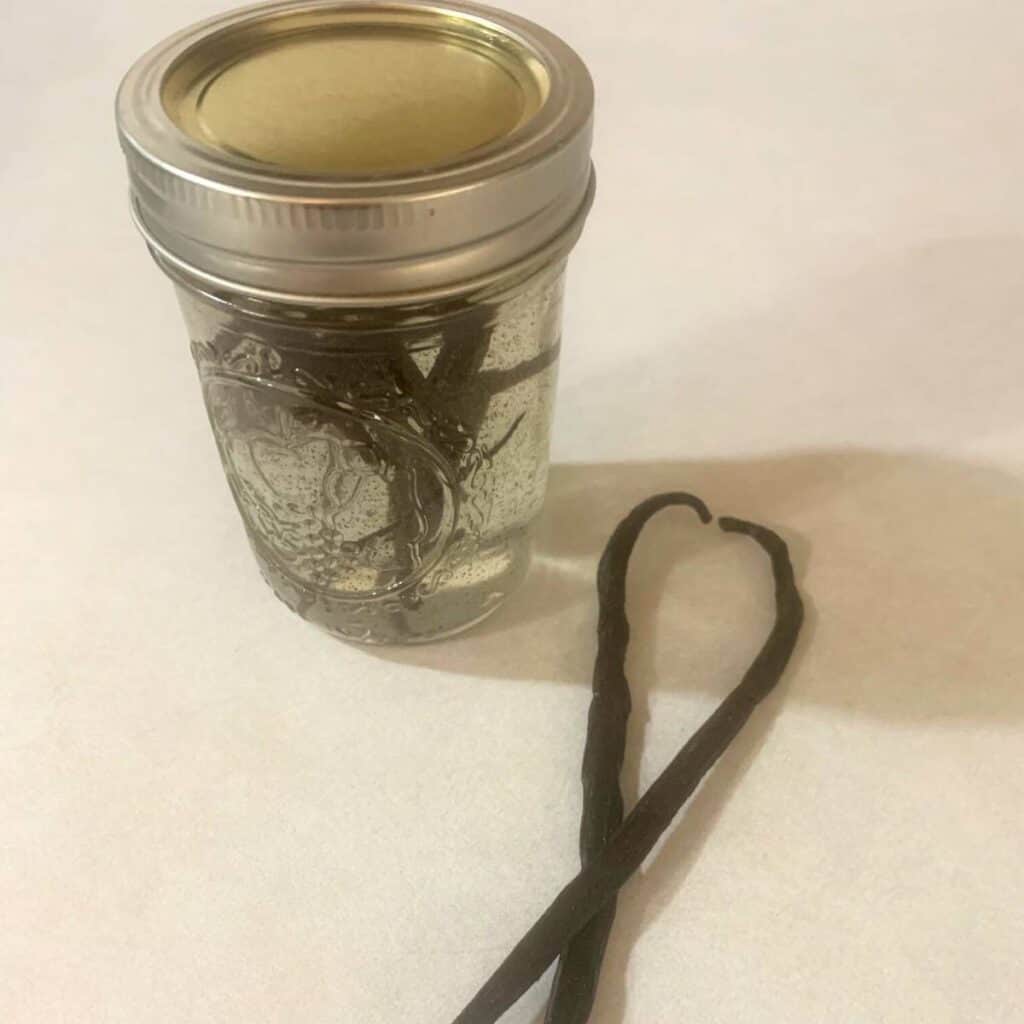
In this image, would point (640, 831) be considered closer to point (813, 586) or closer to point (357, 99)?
point (813, 586)

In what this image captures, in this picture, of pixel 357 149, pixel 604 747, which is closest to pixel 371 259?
pixel 357 149

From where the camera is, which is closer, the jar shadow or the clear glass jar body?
the clear glass jar body

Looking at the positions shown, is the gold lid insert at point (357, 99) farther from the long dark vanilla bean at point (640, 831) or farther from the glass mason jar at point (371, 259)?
the long dark vanilla bean at point (640, 831)

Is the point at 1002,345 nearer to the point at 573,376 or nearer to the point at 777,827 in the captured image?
the point at 573,376

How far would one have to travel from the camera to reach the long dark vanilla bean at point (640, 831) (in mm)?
347

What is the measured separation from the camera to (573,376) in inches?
Result: 24.4

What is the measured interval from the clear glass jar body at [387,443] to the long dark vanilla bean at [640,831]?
0.11 m

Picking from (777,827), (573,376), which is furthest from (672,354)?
(777,827)

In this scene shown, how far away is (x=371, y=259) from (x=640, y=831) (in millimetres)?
218

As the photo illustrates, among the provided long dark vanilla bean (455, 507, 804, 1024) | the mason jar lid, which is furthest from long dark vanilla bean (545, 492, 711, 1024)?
the mason jar lid

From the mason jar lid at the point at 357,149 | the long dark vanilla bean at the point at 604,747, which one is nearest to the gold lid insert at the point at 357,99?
the mason jar lid at the point at 357,149

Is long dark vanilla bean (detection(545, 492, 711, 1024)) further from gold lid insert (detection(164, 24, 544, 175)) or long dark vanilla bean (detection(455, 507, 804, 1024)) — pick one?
gold lid insert (detection(164, 24, 544, 175))

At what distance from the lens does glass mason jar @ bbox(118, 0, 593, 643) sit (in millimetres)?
317

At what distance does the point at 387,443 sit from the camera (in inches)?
15.0
